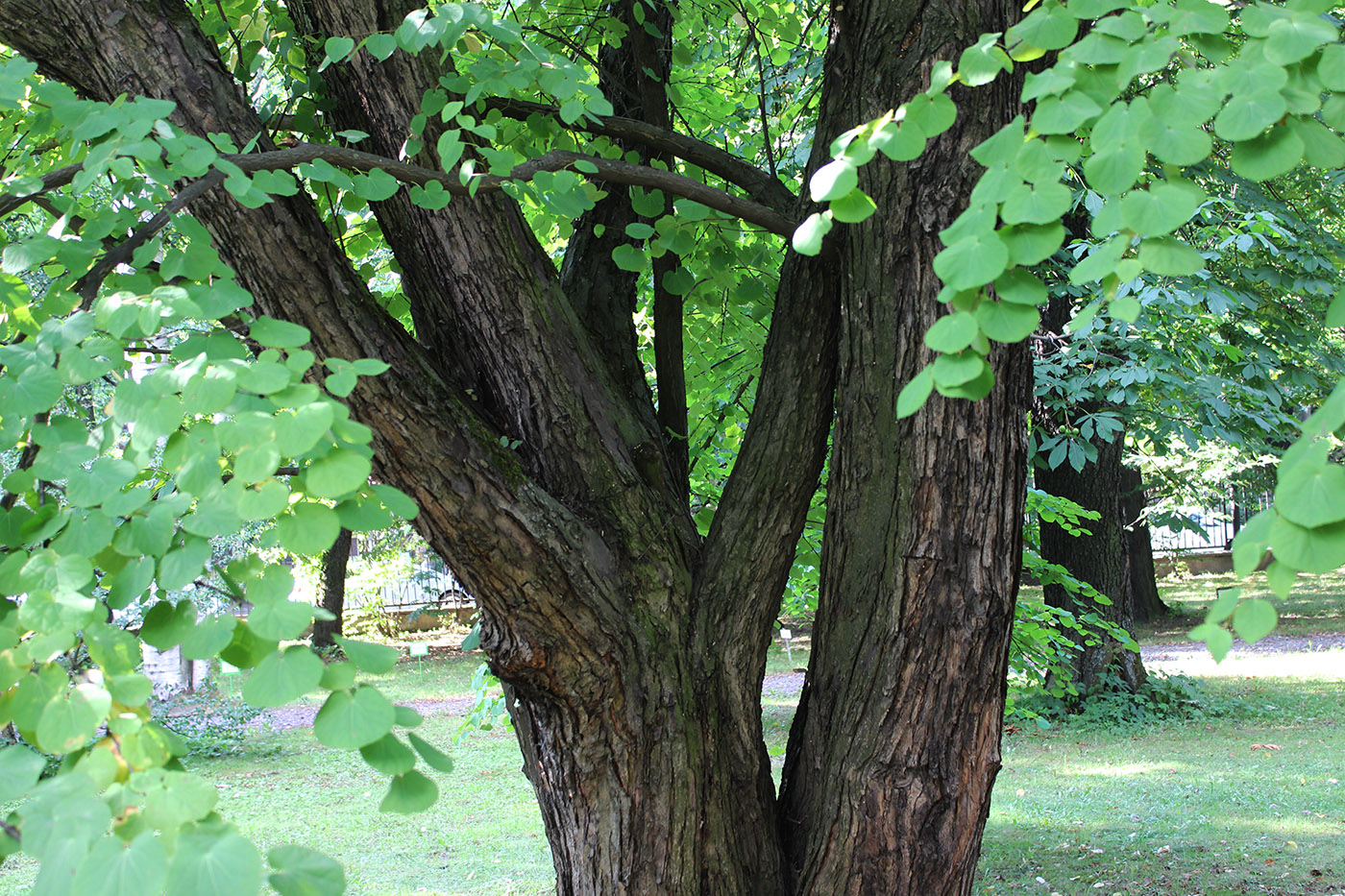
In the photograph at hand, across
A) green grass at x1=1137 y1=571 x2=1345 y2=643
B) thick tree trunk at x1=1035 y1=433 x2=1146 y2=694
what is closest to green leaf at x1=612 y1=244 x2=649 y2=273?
thick tree trunk at x1=1035 y1=433 x2=1146 y2=694

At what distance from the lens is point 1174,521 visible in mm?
11078

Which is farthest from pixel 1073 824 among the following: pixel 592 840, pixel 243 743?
pixel 243 743

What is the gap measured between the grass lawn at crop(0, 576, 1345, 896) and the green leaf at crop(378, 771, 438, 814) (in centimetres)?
446

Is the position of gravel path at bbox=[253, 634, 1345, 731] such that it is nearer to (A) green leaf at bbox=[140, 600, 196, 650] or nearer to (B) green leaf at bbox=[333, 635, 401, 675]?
(A) green leaf at bbox=[140, 600, 196, 650]

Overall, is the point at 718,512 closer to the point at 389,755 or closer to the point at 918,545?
the point at 918,545

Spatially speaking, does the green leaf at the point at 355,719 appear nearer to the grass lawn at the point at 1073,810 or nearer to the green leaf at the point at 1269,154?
the green leaf at the point at 1269,154

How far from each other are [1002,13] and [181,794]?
2.17m

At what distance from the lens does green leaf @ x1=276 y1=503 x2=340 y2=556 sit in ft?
3.94

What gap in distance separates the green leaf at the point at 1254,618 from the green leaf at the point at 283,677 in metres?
1.02

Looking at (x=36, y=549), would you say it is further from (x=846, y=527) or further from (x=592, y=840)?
(x=846, y=527)

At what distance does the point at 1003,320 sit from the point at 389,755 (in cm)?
95

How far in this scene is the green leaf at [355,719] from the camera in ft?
3.75

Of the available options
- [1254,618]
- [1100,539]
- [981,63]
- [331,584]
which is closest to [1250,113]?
[981,63]

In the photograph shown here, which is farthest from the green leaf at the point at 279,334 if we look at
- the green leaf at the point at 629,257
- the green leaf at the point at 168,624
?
the green leaf at the point at 629,257
